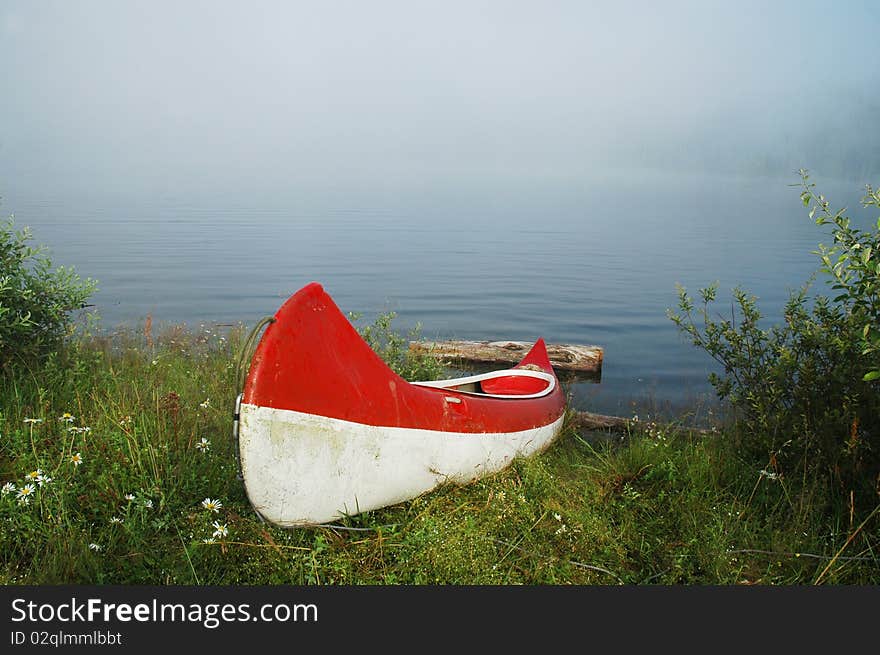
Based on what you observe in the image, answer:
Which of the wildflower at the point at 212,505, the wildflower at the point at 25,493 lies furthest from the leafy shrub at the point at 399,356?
the wildflower at the point at 25,493

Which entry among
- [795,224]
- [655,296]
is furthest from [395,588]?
[795,224]

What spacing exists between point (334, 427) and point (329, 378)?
28 cm


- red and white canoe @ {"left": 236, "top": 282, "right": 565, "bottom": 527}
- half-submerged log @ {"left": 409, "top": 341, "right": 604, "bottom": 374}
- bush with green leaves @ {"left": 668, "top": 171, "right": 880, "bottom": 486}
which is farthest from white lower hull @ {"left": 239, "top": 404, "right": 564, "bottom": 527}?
half-submerged log @ {"left": 409, "top": 341, "right": 604, "bottom": 374}

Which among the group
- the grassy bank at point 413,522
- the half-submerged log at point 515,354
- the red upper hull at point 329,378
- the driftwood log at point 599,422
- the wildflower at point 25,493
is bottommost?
the driftwood log at point 599,422

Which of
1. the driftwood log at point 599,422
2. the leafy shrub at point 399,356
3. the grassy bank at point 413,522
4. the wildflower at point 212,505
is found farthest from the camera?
the leafy shrub at point 399,356

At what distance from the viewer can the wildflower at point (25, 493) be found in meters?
3.79

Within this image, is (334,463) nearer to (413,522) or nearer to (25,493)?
(413,522)

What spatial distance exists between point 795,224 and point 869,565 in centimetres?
4977

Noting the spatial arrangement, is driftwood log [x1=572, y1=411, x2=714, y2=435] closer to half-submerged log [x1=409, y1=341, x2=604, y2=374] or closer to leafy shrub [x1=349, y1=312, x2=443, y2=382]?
leafy shrub [x1=349, y1=312, x2=443, y2=382]

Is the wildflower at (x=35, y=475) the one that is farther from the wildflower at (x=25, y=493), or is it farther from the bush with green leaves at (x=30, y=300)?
the bush with green leaves at (x=30, y=300)

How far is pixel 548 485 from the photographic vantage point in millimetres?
4742

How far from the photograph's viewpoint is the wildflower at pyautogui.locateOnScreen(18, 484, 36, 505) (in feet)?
12.4

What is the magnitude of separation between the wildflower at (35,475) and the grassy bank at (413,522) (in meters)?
0.03

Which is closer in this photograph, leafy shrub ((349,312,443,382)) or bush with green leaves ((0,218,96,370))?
bush with green leaves ((0,218,96,370))
